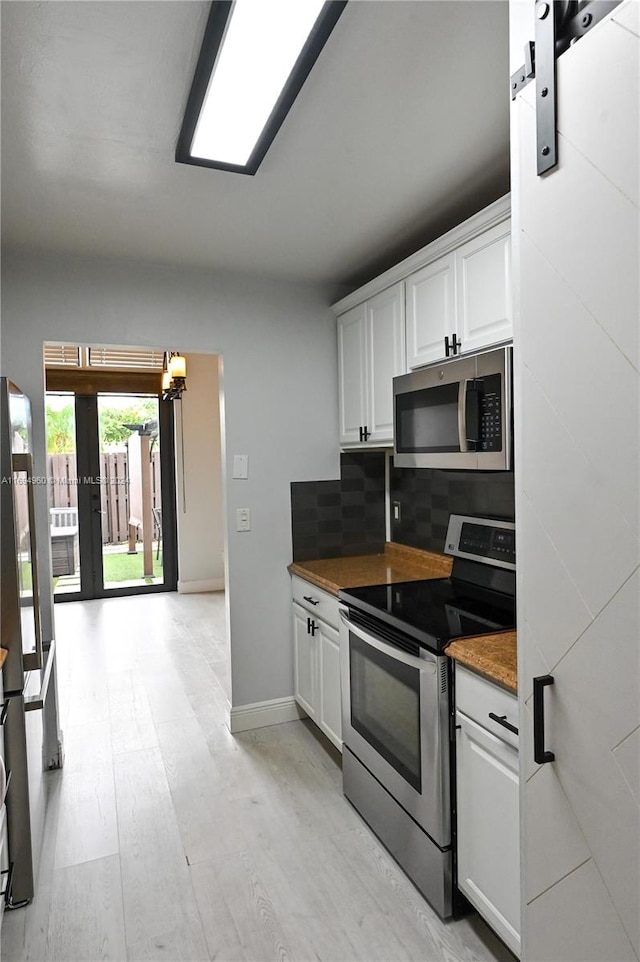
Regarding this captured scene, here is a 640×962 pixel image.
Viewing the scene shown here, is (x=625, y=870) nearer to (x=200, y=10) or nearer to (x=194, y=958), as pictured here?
(x=194, y=958)

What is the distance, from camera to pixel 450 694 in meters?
1.75

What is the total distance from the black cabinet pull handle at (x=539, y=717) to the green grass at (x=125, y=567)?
5.78 m

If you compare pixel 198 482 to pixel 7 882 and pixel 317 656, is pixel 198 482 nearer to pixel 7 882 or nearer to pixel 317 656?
pixel 317 656

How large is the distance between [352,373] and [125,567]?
4245mm

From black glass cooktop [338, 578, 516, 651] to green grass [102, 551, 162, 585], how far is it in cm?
446

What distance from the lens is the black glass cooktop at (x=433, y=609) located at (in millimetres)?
1829

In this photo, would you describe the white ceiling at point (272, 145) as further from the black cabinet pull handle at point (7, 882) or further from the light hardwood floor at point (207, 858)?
the light hardwood floor at point (207, 858)

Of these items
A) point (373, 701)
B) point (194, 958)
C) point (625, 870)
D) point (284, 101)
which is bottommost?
point (194, 958)

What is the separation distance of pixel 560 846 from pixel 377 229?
2329 millimetres

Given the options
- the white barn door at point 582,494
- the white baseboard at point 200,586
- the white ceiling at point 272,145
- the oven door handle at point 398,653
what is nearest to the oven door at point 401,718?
the oven door handle at point 398,653

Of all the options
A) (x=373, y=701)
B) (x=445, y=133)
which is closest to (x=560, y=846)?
(x=373, y=701)

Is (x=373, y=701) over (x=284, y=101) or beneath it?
beneath

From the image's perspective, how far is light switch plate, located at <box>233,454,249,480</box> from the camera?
308 centimetres

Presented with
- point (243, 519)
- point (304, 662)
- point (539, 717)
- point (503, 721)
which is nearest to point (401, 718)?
point (503, 721)
